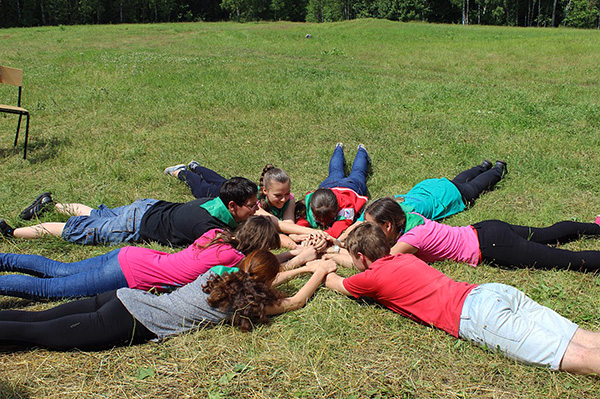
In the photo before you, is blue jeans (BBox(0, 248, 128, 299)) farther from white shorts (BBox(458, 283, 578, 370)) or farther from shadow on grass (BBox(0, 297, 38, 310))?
white shorts (BBox(458, 283, 578, 370))

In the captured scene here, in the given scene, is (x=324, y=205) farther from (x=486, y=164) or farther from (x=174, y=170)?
(x=486, y=164)

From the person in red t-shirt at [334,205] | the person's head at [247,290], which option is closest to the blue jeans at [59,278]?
the person's head at [247,290]

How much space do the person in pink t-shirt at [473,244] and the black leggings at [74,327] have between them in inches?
98.3

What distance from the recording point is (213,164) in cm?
759

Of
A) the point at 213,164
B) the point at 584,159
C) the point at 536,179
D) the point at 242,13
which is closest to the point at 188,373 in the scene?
the point at 213,164

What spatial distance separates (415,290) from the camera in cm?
368

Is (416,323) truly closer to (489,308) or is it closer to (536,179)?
(489,308)

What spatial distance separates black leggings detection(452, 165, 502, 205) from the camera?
20.0 ft

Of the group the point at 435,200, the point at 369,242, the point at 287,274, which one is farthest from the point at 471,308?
the point at 435,200

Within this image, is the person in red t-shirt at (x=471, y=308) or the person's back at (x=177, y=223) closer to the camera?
the person in red t-shirt at (x=471, y=308)

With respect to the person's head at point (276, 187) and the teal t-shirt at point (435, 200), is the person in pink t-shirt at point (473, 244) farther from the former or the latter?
the person's head at point (276, 187)

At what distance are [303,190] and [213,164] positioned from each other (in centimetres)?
183

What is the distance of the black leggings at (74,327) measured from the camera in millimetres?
3318

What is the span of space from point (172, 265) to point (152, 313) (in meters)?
0.58
